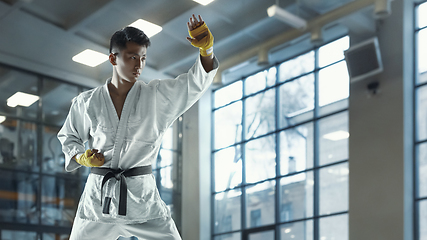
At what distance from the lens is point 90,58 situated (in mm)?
9977

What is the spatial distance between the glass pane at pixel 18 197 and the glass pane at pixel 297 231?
4.59 m

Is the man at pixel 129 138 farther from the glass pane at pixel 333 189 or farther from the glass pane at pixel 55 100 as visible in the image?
the glass pane at pixel 55 100

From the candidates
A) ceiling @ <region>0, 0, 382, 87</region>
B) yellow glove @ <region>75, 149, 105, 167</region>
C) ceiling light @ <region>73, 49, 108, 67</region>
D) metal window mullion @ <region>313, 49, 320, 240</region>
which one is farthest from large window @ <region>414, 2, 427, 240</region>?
yellow glove @ <region>75, 149, 105, 167</region>

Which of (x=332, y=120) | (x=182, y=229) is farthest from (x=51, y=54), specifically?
(x=332, y=120)

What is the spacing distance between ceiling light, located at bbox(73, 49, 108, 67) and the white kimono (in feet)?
26.0

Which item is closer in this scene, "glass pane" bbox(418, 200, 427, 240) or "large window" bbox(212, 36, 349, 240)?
"glass pane" bbox(418, 200, 427, 240)

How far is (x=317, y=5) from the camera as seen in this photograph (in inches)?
337

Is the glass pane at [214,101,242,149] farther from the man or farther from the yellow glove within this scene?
the yellow glove

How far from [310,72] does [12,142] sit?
5.71m

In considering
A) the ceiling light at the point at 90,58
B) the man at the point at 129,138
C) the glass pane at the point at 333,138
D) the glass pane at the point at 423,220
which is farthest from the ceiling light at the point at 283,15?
the man at the point at 129,138

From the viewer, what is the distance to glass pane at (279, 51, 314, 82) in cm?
958

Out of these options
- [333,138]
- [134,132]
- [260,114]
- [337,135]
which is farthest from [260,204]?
[134,132]

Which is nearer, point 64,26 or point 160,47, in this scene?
point 64,26

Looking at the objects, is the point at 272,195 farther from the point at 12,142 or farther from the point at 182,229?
the point at 12,142
